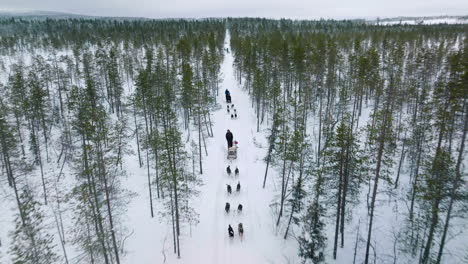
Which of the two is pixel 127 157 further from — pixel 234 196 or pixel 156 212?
pixel 234 196

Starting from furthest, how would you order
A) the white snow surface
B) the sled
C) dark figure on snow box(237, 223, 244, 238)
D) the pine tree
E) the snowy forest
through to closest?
1. the sled
2. dark figure on snow box(237, 223, 244, 238)
3. the white snow surface
4. the snowy forest
5. the pine tree

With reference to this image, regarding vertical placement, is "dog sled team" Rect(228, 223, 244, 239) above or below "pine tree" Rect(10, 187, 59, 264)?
below

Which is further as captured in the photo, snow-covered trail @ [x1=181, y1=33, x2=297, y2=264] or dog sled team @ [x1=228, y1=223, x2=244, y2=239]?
dog sled team @ [x1=228, y1=223, x2=244, y2=239]

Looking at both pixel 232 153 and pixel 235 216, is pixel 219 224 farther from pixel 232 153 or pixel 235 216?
pixel 232 153

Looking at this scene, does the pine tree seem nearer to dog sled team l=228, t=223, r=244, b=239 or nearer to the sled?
dog sled team l=228, t=223, r=244, b=239

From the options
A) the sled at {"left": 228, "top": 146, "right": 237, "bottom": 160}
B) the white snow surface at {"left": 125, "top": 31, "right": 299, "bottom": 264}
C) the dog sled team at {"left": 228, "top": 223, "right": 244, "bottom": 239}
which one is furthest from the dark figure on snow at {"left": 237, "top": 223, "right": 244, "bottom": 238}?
the sled at {"left": 228, "top": 146, "right": 237, "bottom": 160}

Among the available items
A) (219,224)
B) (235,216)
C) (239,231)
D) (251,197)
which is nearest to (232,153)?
(251,197)

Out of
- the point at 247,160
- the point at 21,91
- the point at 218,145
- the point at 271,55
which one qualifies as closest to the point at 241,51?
the point at 271,55

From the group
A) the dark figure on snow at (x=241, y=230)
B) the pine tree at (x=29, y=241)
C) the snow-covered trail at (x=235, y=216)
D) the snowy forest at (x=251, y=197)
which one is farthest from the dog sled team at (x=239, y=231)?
the pine tree at (x=29, y=241)

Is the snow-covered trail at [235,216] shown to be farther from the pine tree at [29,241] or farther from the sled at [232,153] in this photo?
the pine tree at [29,241]

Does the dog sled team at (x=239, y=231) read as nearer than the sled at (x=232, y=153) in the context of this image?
Yes

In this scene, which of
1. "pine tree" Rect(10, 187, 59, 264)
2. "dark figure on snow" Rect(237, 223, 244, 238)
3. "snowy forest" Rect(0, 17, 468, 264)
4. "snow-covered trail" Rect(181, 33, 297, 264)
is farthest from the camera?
"dark figure on snow" Rect(237, 223, 244, 238)
